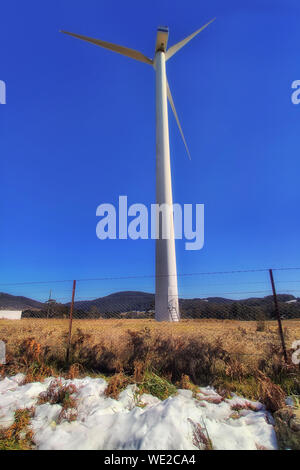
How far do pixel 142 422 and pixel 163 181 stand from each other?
1996 centimetres

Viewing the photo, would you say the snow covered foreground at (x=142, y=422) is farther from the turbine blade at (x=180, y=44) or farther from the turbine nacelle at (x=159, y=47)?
the turbine blade at (x=180, y=44)

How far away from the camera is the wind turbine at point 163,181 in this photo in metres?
20.0

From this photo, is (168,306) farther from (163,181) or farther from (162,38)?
(162,38)

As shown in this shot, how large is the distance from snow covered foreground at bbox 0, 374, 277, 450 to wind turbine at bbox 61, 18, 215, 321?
1460 centimetres

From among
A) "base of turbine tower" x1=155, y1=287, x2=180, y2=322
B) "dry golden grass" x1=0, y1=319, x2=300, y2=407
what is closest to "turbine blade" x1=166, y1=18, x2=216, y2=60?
"base of turbine tower" x1=155, y1=287, x2=180, y2=322

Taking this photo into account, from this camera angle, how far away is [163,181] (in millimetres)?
22188

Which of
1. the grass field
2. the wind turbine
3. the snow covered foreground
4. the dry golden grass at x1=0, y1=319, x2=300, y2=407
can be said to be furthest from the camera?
the wind turbine

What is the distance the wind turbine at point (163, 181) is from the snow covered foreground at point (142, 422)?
14602mm

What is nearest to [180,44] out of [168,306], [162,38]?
[162,38]

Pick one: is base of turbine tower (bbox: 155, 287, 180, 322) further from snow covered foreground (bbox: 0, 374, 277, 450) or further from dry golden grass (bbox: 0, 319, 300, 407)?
snow covered foreground (bbox: 0, 374, 277, 450)

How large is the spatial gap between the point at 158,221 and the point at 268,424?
60.4 ft

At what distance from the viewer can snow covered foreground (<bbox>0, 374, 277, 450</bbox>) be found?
140 inches
